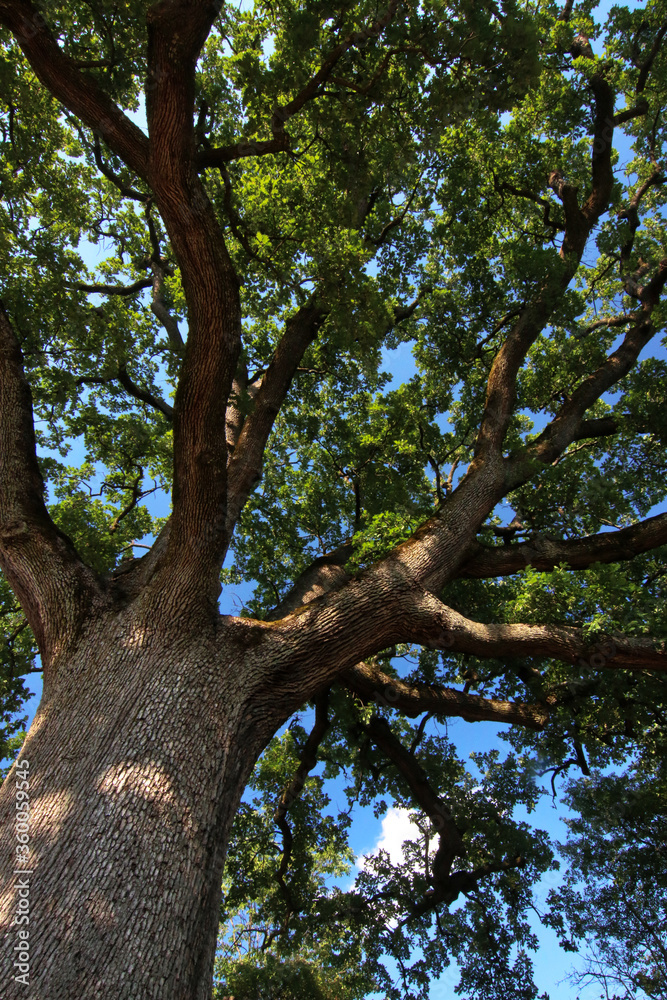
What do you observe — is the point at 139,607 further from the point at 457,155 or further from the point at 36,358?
the point at 457,155

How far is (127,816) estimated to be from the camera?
3.11m

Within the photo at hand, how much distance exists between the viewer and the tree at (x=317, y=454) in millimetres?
3627

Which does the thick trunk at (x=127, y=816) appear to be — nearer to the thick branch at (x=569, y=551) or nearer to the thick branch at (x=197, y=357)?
the thick branch at (x=197, y=357)

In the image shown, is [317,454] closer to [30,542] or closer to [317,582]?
[317,582]

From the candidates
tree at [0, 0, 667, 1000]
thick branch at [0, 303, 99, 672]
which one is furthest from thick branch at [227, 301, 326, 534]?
thick branch at [0, 303, 99, 672]

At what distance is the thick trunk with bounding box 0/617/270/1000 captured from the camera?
263 cm

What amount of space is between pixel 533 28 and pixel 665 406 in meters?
5.80

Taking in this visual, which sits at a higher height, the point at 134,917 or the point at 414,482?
the point at 414,482

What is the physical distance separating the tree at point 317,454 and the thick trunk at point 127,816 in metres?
0.02

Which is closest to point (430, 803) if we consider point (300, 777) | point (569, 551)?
point (300, 777)

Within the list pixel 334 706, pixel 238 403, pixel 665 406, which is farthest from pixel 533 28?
pixel 334 706

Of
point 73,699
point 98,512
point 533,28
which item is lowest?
point 73,699

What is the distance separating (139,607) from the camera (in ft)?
14.8

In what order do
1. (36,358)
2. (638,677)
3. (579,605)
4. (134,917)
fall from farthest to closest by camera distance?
(36,358)
(638,677)
(579,605)
(134,917)
